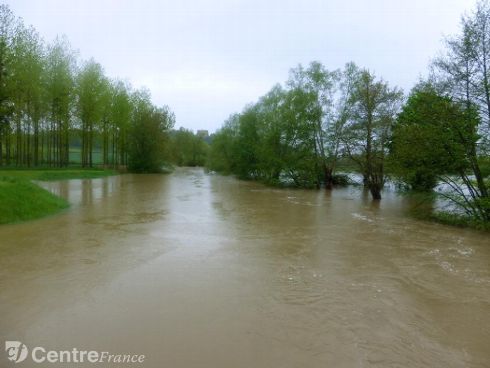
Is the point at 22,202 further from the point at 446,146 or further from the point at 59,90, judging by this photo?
the point at 59,90

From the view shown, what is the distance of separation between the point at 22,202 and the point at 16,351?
10.7 m

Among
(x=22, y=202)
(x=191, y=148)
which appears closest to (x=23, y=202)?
(x=22, y=202)

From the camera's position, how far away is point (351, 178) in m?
35.5

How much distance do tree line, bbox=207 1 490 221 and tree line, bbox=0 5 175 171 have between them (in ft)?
41.0

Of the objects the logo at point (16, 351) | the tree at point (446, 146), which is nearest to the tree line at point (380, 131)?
the tree at point (446, 146)

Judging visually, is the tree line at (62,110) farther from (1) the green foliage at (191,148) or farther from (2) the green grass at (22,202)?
(1) the green foliage at (191,148)

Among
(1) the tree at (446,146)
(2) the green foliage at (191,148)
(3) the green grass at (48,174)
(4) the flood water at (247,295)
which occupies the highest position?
(2) the green foliage at (191,148)

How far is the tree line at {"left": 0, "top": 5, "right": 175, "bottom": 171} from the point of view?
2920 cm

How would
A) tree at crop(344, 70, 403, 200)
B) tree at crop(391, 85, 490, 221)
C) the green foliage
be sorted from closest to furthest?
tree at crop(391, 85, 490, 221), tree at crop(344, 70, 403, 200), the green foliage

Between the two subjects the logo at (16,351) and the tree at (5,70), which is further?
the tree at (5,70)

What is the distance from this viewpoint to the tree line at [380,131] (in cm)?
1416

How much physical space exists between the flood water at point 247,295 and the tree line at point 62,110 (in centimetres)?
2203

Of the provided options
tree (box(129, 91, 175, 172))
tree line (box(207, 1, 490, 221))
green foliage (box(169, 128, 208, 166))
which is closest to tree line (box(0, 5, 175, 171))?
tree (box(129, 91, 175, 172))

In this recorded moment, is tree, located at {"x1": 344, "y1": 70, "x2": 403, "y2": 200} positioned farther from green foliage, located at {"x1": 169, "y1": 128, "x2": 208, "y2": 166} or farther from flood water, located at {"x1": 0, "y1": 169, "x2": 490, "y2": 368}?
green foliage, located at {"x1": 169, "y1": 128, "x2": 208, "y2": 166}
